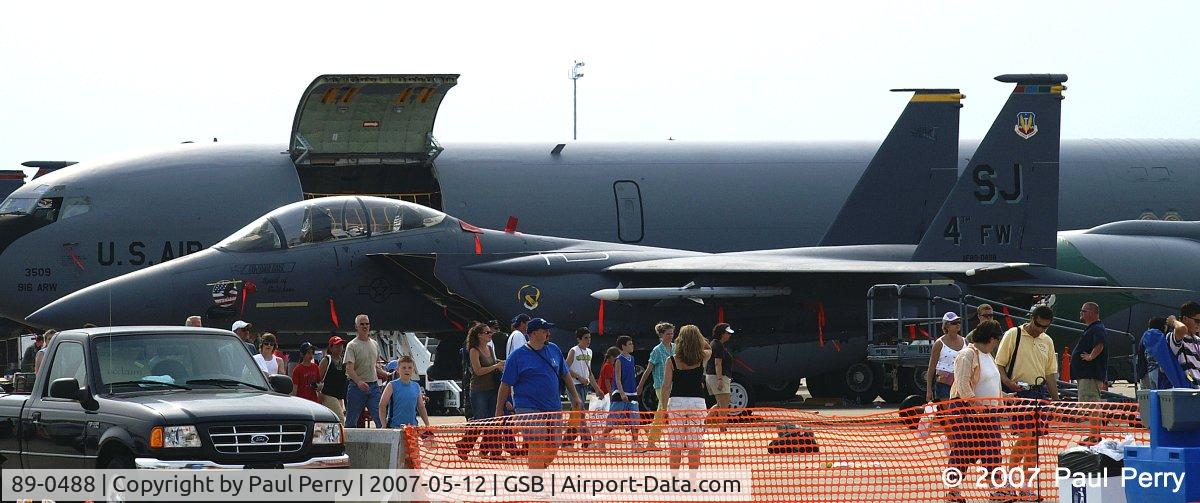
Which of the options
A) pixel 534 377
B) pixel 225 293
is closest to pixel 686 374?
pixel 534 377

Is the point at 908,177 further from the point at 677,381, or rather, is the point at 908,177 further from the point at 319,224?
the point at 677,381

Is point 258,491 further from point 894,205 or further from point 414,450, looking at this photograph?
point 894,205

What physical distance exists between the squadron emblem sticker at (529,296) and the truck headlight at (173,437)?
10.9 metres

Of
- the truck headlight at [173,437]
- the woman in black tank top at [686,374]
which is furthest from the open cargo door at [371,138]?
the truck headlight at [173,437]

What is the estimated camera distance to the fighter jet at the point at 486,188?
22688 millimetres

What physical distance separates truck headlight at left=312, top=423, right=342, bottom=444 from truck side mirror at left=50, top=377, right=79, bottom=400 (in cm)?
153

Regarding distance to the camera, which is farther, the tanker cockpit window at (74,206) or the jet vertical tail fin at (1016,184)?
the tanker cockpit window at (74,206)

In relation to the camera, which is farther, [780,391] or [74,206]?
[74,206]

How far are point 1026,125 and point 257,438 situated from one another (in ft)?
53.4

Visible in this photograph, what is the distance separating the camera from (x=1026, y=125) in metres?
22.3

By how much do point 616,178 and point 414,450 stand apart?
15883 millimetres

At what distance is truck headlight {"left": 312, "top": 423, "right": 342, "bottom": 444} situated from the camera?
30.3 feet

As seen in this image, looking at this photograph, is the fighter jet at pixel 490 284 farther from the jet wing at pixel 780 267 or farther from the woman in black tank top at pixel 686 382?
the woman in black tank top at pixel 686 382

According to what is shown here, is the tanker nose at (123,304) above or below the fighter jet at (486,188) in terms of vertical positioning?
below
